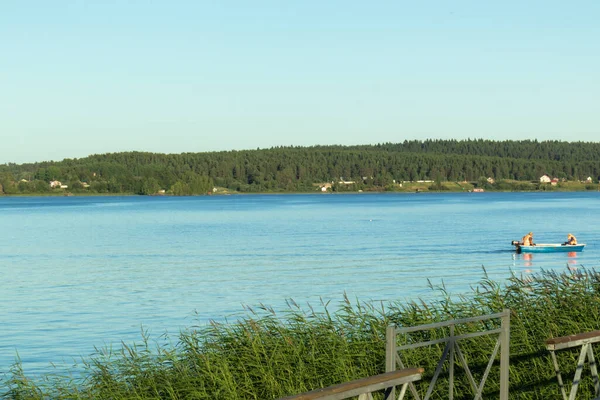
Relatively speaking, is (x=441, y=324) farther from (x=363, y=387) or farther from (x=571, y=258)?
(x=571, y=258)

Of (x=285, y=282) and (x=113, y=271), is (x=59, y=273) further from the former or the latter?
(x=285, y=282)

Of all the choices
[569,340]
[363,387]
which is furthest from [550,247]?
[363,387]

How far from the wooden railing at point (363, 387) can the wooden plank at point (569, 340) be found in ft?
6.64

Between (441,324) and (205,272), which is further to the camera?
(205,272)

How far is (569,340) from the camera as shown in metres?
8.10

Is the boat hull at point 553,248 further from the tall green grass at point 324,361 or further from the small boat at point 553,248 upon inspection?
the tall green grass at point 324,361

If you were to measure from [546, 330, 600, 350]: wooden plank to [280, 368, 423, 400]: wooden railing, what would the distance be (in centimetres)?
202

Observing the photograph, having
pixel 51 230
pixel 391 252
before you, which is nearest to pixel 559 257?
pixel 391 252

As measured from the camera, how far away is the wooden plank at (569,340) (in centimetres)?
801

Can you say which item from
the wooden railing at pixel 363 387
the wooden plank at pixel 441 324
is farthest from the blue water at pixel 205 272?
the wooden railing at pixel 363 387

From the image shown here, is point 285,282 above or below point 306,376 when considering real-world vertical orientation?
below

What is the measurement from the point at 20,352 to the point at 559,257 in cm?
4177

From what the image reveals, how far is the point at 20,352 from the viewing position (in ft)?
86.7

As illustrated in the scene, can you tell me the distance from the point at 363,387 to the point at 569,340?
2.93 meters
